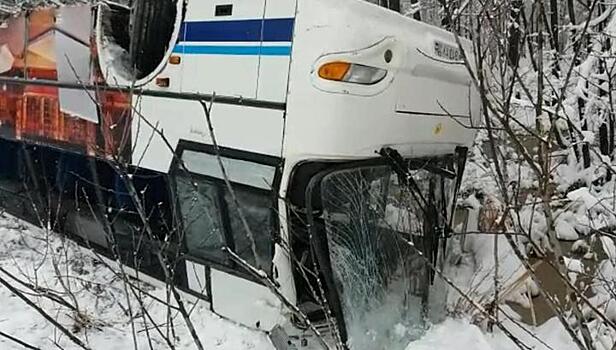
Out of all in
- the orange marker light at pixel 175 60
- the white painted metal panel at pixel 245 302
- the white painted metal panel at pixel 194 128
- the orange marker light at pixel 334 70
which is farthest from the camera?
the orange marker light at pixel 175 60

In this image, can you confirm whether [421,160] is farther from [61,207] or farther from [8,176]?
[8,176]

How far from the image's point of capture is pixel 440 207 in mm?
4227

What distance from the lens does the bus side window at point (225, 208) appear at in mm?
3570

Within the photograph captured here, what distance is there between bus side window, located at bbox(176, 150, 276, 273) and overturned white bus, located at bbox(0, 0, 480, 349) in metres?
0.01

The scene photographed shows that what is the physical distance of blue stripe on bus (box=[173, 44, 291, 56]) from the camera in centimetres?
337

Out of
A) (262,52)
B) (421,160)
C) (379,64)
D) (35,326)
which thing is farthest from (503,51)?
(35,326)

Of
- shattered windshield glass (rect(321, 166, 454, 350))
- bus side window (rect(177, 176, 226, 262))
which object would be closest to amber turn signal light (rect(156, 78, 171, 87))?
bus side window (rect(177, 176, 226, 262))

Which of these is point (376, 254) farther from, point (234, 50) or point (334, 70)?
point (234, 50)

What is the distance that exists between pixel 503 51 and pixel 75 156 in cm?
358

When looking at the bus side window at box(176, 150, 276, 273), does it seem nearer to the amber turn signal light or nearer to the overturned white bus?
the overturned white bus

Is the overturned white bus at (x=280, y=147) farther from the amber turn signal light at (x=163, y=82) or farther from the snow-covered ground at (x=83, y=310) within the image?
the snow-covered ground at (x=83, y=310)

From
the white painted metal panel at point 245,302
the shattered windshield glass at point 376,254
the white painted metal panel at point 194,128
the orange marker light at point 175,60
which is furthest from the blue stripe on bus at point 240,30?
the white painted metal panel at point 245,302

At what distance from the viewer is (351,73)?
10.9ft

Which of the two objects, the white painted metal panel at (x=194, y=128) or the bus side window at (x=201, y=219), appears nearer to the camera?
the white painted metal panel at (x=194, y=128)
